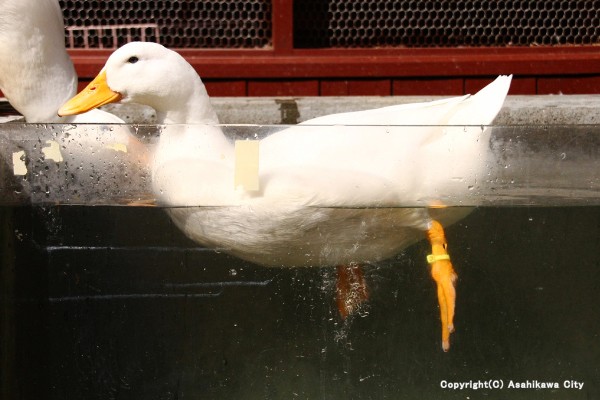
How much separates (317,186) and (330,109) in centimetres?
179

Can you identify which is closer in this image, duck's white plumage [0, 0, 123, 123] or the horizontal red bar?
duck's white plumage [0, 0, 123, 123]

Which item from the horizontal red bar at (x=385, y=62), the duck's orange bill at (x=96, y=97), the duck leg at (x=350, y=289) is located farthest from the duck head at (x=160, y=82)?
the horizontal red bar at (x=385, y=62)

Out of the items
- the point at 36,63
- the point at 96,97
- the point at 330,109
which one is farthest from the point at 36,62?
the point at 330,109

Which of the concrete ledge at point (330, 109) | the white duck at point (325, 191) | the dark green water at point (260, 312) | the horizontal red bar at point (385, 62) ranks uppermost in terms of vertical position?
the horizontal red bar at point (385, 62)

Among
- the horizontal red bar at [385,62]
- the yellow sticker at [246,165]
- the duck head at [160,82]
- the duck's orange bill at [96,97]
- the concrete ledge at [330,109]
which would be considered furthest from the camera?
the horizontal red bar at [385,62]

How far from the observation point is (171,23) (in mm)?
4875

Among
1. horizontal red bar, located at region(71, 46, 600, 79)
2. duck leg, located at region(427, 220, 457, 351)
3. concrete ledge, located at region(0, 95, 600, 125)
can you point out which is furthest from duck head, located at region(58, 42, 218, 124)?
horizontal red bar, located at region(71, 46, 600, 79)

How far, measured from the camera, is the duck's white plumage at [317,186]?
2647mm

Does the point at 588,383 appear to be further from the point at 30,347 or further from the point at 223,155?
the point at 30,347

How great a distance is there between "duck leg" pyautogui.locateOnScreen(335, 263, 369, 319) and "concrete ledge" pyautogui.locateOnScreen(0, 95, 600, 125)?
177 centimetres

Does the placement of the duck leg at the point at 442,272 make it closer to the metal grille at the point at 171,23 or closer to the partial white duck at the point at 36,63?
the partial white duck at the point at 36,63

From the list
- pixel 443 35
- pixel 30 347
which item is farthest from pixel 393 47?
pixel 30 347

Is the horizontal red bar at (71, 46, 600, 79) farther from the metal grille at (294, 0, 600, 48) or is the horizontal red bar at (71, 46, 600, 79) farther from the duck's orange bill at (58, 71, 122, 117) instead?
the duck's orange bill at (58, 71, 122, 117)

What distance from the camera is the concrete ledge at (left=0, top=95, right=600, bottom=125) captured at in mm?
4395
